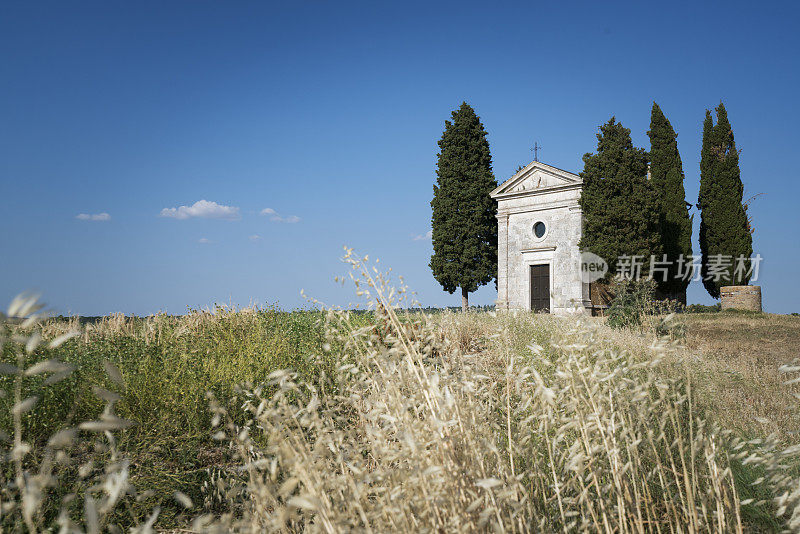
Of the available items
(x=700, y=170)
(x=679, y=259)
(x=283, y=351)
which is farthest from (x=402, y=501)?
(x=700, y=170)

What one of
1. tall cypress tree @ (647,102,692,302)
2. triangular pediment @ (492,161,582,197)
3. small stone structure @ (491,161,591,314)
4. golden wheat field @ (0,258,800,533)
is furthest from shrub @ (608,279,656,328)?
tall cypress tree @ (647,102,692,302)

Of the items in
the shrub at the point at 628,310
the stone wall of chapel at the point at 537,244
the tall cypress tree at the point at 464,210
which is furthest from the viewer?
the tall cypress tree at the point at 464,210

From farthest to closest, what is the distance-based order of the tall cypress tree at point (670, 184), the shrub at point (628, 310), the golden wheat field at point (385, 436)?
1. the tall cypress tree at point (670, 184)
2. the shrub at point (628, 310)
3. the golden wheat field at point (385, 436)

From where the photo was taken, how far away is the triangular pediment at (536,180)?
1894 cm

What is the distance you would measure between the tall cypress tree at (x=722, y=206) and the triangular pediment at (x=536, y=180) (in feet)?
24.5

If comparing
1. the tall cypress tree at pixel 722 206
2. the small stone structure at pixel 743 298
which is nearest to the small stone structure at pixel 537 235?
the small stone structure at pixel 743 298

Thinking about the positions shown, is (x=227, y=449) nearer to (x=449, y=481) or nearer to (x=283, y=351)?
(x=283, y=351)

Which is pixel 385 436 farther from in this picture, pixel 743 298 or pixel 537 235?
pixel 743 298

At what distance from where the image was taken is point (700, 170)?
21.7 metres

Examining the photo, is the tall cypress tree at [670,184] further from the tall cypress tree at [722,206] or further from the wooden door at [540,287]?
the wooden door at [540,287]

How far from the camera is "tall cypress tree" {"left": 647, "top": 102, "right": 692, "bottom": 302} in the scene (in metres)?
21.4

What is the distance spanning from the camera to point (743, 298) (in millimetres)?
18672

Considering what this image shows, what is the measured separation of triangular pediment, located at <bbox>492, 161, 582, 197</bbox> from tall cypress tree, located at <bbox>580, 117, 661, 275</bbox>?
975 mm

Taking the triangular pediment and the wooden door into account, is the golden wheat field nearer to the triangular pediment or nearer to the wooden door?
the wooden door
